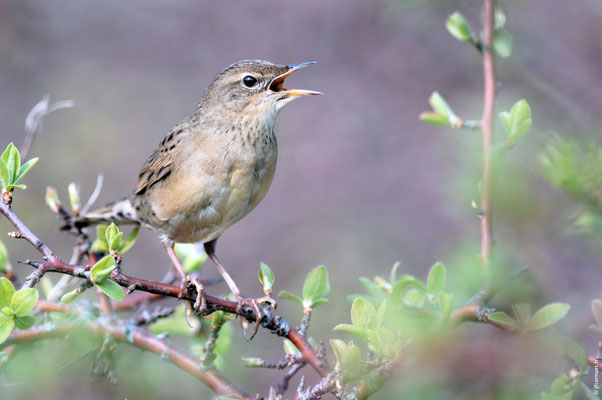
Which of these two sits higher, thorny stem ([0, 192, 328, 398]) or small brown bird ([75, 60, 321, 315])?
small brown bird ([75, 60, 321, 315])

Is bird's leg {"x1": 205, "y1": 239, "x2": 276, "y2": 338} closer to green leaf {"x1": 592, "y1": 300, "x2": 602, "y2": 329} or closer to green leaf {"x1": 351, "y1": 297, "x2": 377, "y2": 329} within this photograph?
green leaf {"x1": 351, "y1": 297, "x2": 377, "y2": 329}

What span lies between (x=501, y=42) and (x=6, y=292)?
204 cm

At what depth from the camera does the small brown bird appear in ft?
12.7

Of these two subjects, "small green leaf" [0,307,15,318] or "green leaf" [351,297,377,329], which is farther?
"green leaf" [351,297,377,329]

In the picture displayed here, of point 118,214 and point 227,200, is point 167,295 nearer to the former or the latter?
point 227,200

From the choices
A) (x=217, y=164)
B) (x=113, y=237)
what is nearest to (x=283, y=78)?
(x=217, y=164)

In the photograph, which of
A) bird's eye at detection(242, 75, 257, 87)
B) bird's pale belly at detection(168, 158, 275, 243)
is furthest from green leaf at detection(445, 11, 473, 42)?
bird's eye at detection(242, 75, 257, 87)

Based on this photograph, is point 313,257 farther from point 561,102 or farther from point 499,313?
point 499,313

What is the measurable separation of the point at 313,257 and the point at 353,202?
0.86 meters

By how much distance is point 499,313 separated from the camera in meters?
2.20

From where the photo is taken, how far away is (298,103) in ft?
28.7

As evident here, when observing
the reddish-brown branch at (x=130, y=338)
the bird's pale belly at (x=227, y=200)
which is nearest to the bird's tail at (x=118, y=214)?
the bird's pale belly at (x=227, y=200)

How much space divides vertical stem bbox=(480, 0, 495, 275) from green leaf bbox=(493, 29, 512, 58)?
0.11 m

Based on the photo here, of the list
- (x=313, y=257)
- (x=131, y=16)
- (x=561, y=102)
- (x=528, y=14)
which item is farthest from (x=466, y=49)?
(x=131, y=16)
